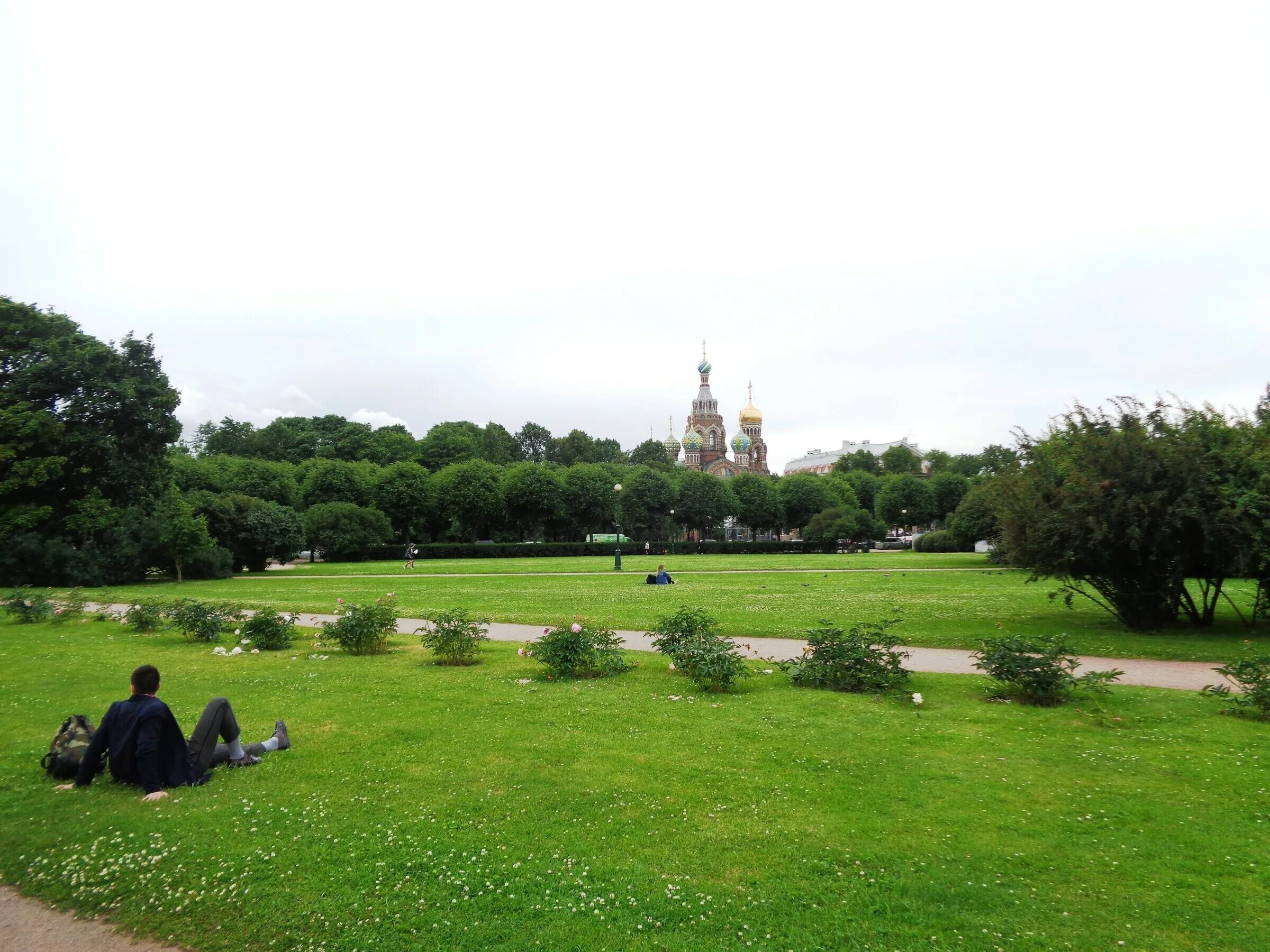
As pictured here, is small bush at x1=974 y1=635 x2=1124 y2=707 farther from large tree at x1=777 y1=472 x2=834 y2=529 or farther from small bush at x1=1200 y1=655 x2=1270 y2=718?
large tree at x1=777 y1=472 x2=834 y2=529

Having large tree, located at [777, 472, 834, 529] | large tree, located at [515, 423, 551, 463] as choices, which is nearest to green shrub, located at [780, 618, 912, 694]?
large tree, located at [777, 472, 834, 529]

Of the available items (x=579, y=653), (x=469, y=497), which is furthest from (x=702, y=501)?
(x=579, y=653)

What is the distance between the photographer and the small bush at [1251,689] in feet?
31.0

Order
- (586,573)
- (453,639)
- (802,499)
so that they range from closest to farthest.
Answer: (453,639) → (586,573) → (802,499)

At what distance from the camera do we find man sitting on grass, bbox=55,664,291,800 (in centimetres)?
702

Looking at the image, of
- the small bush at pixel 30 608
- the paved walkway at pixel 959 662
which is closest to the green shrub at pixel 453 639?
the paved walkway at pixel 959 662

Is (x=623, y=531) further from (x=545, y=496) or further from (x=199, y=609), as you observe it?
(x=199, y=609)

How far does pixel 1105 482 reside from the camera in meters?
16.6

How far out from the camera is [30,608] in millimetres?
19797

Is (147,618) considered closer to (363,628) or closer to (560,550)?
(363,628)

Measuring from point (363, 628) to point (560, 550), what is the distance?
186 feet

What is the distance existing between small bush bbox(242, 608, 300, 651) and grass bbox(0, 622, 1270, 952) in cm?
519

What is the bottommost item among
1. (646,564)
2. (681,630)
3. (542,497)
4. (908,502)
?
(646,564)

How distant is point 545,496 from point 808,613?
2241 inches
